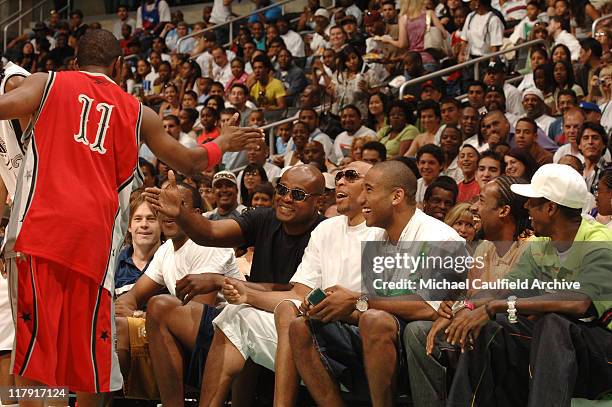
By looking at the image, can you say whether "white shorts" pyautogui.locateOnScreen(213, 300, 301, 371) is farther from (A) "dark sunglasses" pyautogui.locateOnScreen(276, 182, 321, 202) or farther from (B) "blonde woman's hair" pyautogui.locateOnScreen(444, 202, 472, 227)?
(B) "blonde woman's hair" pyautogui.locateOnScreen(444, 202, 472, 227)

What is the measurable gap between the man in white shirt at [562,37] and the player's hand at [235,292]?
627cm

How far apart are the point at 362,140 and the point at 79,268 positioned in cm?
576

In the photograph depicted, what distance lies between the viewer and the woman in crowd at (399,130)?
389 inches

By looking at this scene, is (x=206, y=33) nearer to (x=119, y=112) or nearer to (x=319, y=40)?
(x=319, y=40)

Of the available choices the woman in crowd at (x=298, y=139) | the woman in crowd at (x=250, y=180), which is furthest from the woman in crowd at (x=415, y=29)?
the woman in crowd at (x=250, y=180)

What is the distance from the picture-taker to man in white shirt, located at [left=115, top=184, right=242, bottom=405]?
5434 millimetres

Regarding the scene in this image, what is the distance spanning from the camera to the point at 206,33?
15.4 m

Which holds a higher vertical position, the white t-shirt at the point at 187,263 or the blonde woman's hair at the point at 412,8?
the blonde woman's hair at the point at 412,8

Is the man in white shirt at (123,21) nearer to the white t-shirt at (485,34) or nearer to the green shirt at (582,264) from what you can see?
the white t-shirt at (485,34)

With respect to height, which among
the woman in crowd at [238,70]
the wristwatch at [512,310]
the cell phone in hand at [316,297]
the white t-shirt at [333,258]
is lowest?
the wristwatch at [512,310]

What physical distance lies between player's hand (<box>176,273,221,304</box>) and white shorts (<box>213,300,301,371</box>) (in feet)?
0.50

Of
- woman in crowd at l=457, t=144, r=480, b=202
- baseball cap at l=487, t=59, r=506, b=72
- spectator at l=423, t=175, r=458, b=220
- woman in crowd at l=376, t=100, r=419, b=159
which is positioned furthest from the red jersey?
baseball cap at l=487, t=59, r=506, b=72

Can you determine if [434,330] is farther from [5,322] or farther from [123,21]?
[123,21]

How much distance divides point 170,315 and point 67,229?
4.84ft
